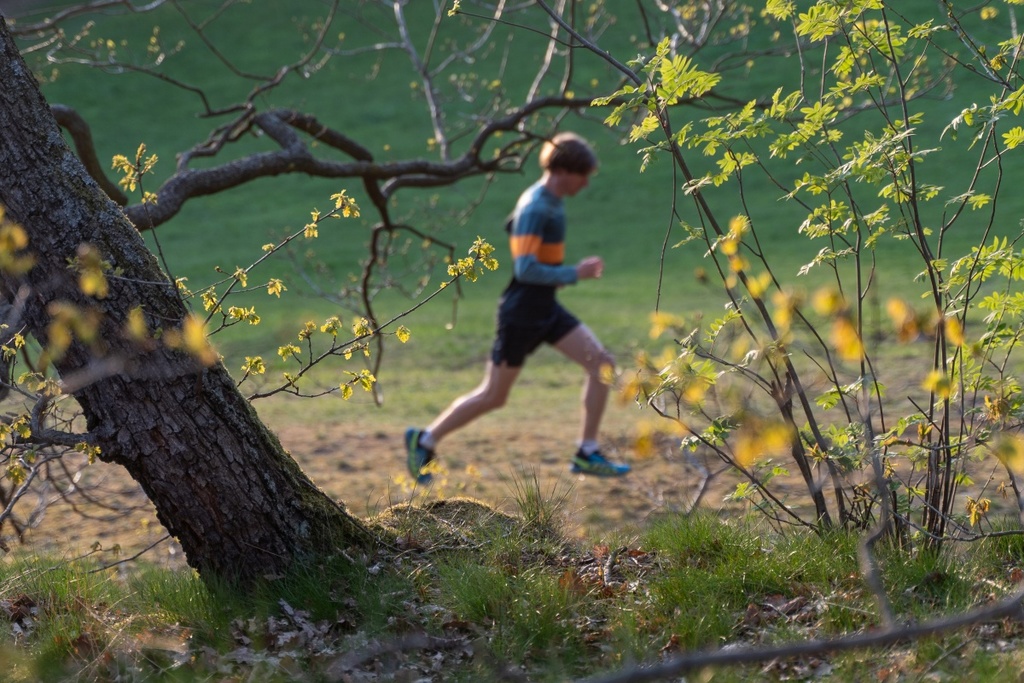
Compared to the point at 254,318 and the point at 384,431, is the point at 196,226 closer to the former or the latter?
the point at 384,431

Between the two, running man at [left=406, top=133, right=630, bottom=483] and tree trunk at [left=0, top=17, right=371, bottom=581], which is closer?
tree trunk at [left=0, top=17, right=371, bottom=581]

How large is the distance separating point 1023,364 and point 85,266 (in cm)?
916

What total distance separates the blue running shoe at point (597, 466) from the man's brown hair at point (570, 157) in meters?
1.96

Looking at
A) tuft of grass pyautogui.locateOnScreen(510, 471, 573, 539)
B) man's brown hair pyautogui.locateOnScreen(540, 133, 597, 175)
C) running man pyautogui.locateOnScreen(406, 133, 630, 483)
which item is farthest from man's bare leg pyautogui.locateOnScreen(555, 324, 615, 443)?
tuft of grass pyautogui.locateOnScreen(510, 471, 573, 539)

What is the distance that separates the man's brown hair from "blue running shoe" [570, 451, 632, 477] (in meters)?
1.96

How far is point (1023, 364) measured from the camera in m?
9.82

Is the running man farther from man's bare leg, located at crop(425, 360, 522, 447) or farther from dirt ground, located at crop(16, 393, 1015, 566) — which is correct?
dirt ground, located at crop(16, 393, 1015, 566)

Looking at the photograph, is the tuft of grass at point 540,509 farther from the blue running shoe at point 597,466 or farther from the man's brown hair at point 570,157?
the blue running shoe at point 597,466

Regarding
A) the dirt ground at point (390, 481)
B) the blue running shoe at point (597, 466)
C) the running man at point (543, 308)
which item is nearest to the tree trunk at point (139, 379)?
the dirt ground at point (390, 481)

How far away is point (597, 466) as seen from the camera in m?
7.20

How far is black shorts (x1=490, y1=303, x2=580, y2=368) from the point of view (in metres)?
6.70

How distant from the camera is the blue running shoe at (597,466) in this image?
7.12 meters

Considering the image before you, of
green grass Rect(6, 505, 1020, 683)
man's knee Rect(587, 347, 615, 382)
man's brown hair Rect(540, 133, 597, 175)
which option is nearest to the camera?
green grass Rect(6, 505, 1020, 683)

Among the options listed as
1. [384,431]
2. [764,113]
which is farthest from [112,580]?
[384,431]
